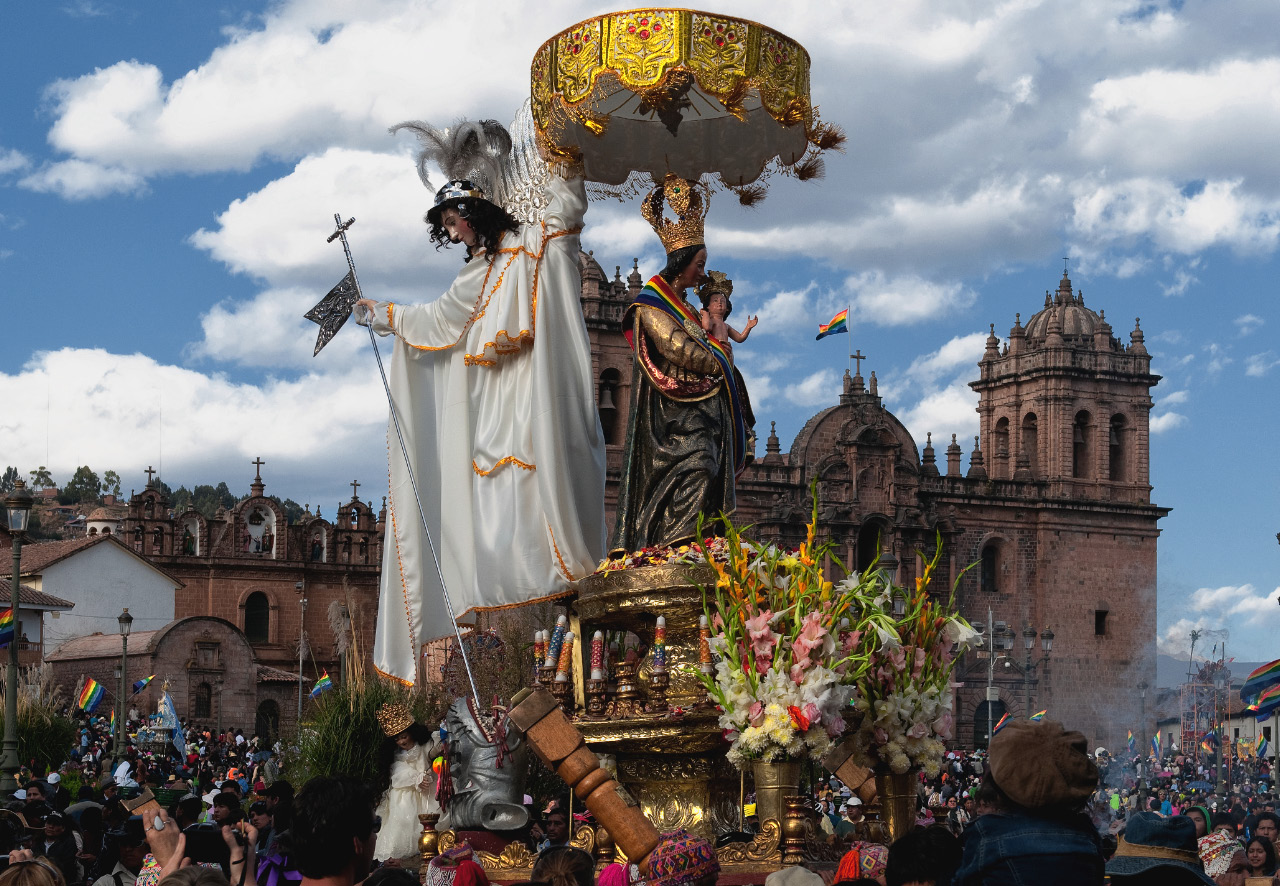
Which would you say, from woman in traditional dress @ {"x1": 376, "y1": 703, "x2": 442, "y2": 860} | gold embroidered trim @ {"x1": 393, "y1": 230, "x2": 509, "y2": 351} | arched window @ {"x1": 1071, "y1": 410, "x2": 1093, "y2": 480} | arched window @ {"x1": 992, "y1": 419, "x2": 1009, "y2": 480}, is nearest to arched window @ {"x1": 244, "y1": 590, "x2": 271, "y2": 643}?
arched window @ {"x1": 992, "y1": 419, "x2": 1009, "y2": 480}

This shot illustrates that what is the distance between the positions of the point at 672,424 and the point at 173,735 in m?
21.7

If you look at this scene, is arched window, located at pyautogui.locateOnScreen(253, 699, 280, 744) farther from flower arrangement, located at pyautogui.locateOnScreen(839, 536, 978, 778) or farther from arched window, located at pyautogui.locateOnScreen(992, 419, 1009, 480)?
flower arrangement, located at pyautogui.locateOnScreen(839, 536, 978, 778)

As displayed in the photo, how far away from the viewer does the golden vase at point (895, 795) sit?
761cm

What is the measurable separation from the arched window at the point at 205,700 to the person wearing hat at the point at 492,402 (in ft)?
111

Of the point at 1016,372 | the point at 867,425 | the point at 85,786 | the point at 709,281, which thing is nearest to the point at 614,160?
the point at 709,281

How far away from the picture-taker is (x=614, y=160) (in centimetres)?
939

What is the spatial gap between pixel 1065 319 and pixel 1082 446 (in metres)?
4.44

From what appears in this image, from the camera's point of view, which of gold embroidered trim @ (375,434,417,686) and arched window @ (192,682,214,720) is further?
arched window @ (192,682,214,720)

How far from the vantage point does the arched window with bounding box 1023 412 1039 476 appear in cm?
5481

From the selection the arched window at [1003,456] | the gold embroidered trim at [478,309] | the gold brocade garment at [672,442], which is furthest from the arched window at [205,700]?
the gold brocade garment at [672,442]

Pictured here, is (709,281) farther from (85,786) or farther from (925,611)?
(85,786)

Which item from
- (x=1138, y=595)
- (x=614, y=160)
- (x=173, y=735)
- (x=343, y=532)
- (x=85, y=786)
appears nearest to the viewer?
(x=614, y=160)

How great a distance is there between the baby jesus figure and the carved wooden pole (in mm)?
3891

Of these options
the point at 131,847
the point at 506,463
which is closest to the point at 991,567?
the point at 506,463
